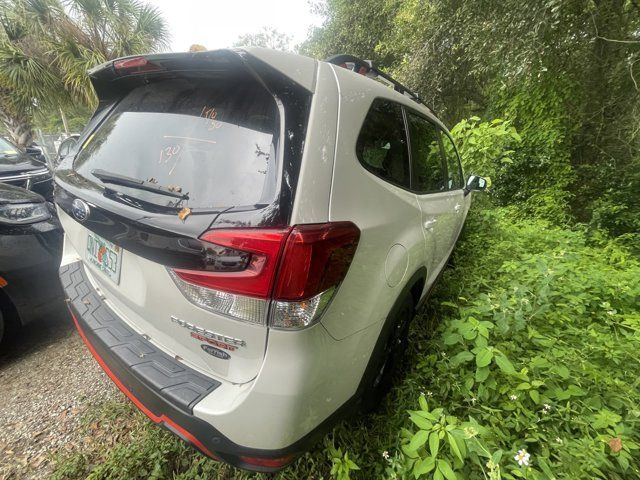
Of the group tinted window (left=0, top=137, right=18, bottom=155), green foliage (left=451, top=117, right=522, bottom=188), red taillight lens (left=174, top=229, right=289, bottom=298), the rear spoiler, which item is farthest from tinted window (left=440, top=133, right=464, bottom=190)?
tinted window (left=0, top=137, right=18, bottom=155)

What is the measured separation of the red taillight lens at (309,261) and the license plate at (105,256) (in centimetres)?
79

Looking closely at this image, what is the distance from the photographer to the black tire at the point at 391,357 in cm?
166

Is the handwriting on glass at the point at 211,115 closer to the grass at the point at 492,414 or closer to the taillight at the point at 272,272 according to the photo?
the taillight at the point at 272,272

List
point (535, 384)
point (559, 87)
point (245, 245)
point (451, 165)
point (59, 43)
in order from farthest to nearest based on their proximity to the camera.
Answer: point (59, 43), point (559, 87), point (451, 165), point (535, 384), point (245, 245)

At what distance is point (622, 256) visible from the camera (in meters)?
3.40

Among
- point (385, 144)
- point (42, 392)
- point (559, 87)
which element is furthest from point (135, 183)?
point (559, 87)

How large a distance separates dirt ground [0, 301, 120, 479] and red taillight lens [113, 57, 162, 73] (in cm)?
187

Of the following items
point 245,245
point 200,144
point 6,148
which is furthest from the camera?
point 6,148

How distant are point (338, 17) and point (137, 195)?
39.6 ft

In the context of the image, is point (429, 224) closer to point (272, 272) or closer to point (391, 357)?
point (391, 357)

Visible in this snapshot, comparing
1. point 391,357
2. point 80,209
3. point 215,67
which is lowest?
point 391,357

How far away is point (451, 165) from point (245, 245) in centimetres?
233

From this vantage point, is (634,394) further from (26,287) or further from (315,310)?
(26,287)

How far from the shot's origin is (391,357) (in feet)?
6.04
